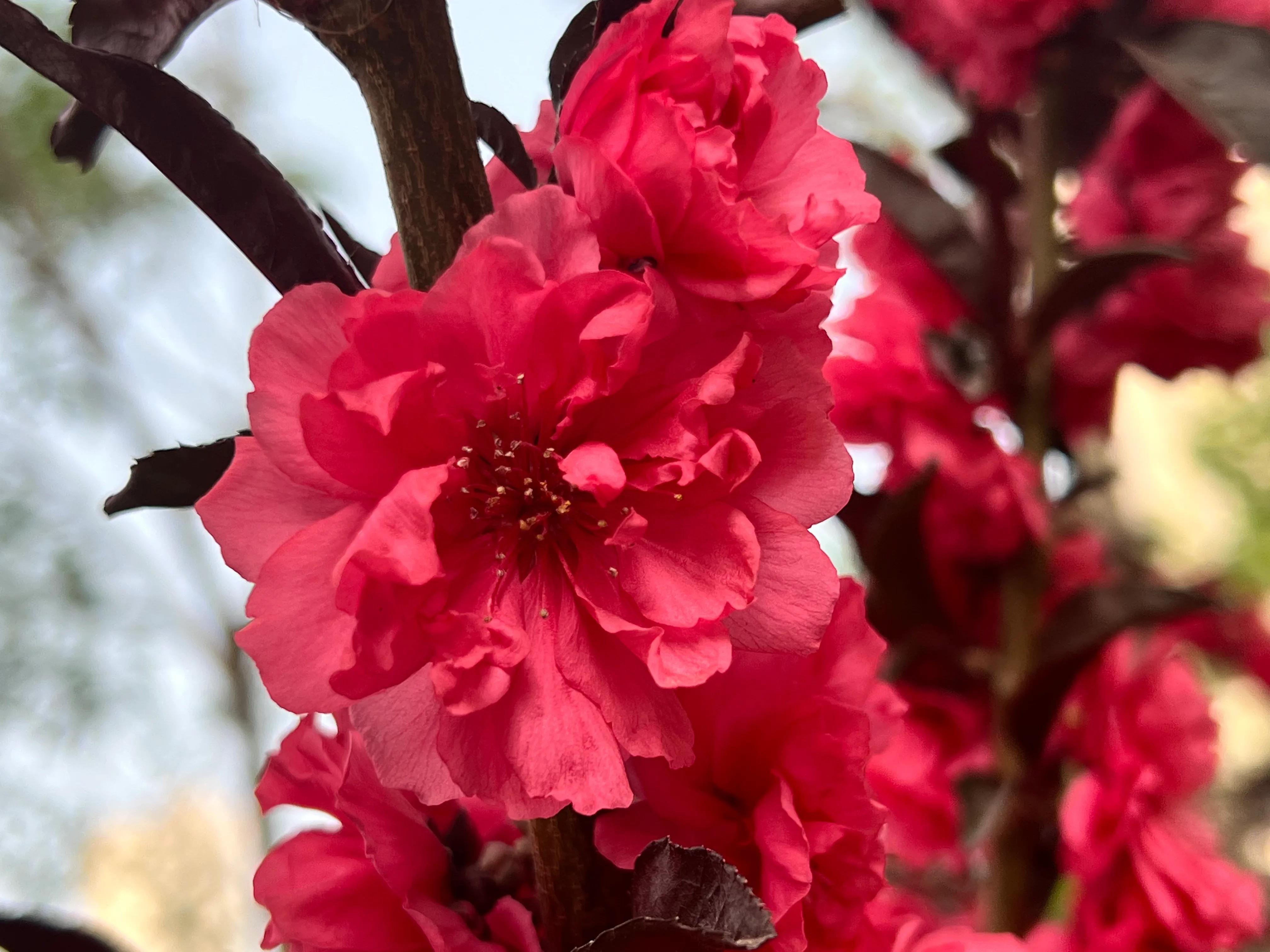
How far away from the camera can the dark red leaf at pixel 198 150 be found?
0.28m

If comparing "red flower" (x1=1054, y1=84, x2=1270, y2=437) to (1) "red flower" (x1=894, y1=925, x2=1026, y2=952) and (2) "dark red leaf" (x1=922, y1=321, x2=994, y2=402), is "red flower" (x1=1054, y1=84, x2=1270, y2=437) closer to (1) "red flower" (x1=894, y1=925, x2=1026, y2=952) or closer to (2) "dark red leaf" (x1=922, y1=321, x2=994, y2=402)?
(2) "dark red leaf" (x1=922, y1=321, x2=994, y2=402)

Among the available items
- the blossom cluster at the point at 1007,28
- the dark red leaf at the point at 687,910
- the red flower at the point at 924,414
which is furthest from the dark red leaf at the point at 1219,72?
the dark red leaf at the point at 687,910

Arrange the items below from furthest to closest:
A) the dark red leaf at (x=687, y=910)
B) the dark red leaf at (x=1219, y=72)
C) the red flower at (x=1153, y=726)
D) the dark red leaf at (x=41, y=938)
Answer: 1. the red flower at (x=1153, y=726)
2. the dark red leaf at (x=1219, y=72)
3. the dark red leaf at (x=41, y=938)
4. the dark red leaf at (x=687, y=910)

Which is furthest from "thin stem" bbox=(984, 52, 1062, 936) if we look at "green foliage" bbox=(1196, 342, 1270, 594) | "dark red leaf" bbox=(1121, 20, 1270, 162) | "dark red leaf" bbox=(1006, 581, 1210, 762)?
"green foliage" bbox=(1196, 342, 1270, 594)

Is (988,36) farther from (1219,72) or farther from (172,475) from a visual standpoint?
(172,475)

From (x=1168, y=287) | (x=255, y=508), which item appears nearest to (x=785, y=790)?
(x=255, y=508)

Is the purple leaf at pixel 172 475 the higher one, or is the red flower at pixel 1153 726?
the purple leaf at pixel 172 475

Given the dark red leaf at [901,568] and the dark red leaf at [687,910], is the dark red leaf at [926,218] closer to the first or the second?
the dark red leaf at [901,568]

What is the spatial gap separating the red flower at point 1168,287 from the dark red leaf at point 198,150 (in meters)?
0.55

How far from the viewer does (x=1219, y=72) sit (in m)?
0.56

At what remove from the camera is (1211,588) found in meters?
0.73

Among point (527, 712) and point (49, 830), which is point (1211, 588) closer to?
point (527, 712)

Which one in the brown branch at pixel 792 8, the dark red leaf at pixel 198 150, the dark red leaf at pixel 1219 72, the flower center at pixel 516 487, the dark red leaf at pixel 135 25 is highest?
the dark red leaf at pixel 135 25

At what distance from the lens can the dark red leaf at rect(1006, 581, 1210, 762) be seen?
0.60 m
